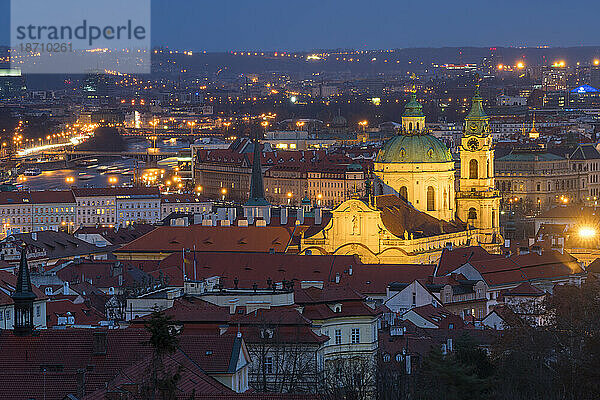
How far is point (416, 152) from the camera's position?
6962 centimetres

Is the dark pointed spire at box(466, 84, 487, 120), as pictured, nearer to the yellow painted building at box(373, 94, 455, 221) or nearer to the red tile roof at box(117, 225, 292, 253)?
the yellow painted building at box(373, 94, 455, 221)

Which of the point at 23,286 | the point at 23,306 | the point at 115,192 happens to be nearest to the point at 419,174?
the point at 115,192

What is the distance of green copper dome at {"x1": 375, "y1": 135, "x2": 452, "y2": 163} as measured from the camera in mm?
69562

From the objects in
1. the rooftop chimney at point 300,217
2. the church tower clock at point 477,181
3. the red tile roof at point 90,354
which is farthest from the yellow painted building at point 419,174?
the red tile roof at point 90,354

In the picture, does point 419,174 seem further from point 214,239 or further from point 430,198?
point 214,239

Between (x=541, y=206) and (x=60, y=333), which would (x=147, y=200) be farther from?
(x=60, y=333)

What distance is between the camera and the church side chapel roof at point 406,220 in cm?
6438

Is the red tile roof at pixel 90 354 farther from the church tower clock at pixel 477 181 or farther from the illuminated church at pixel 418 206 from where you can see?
the church tower clock at pixel 477 181

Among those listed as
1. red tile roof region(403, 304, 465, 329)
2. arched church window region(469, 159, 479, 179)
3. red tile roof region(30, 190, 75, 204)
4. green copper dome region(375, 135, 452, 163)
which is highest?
green copper dome region(375, 135, 452, 163)

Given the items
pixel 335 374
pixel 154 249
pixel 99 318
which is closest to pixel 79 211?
pixel 154 249

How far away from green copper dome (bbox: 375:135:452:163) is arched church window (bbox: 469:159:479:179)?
3.11 meters

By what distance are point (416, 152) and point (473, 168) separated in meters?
4.32

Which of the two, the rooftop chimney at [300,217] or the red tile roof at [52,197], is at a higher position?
the red tile roof at [52,197]

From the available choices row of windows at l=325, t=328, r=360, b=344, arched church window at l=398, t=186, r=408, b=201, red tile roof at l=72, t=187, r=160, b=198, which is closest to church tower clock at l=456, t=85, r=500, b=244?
arched church window at l=398, t=186, r=408, b=201
